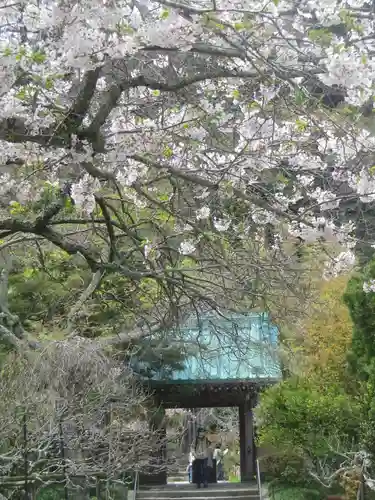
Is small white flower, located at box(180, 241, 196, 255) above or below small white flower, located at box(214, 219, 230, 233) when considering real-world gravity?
below

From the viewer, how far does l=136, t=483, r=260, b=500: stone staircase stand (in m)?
14.5

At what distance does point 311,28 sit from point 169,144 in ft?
4.01

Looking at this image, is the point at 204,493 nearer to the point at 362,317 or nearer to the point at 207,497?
the point at 207,497

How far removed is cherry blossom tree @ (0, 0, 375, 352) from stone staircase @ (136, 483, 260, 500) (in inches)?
431

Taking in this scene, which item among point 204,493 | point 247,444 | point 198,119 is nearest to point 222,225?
point 198,119

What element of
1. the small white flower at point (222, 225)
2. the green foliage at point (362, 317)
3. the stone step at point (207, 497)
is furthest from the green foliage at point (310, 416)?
the small white flower at point (222, 225)

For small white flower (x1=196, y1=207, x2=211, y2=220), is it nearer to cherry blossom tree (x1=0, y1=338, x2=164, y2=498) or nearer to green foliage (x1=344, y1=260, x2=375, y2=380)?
cherry blossom tree (x1=0, y1=338, x2=164, y2=498)

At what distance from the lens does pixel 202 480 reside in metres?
16.2

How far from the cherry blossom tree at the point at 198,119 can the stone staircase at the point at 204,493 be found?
431 inches

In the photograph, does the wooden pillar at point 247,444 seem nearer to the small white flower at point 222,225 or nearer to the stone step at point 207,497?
the stone step at point 207,497

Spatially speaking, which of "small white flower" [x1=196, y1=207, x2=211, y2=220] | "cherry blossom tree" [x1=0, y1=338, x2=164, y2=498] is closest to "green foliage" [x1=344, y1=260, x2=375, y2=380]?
"cherry blossom tree" [x1=0, y1=338, x2=164, y2=498]

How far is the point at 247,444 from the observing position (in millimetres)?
16312

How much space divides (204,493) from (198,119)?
42.1 feet

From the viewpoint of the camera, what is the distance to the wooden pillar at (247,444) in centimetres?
1587
